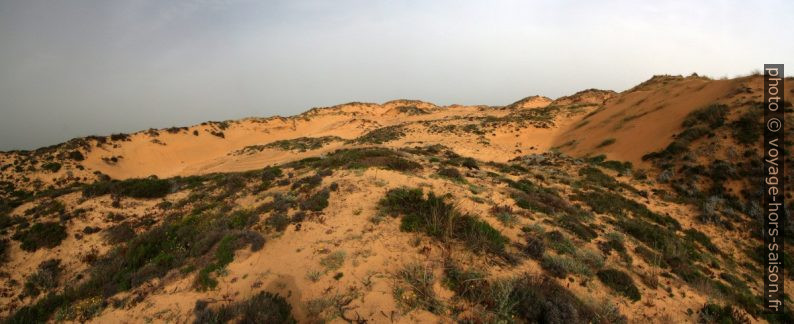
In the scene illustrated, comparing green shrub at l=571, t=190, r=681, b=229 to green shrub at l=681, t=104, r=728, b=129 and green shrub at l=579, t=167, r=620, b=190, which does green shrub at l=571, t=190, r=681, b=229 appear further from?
green shrub at l=681, t=104, r=728, b=129

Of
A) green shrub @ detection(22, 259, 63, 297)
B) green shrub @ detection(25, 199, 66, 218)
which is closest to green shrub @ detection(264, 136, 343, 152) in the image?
green shrub @ detection(25, 199, 66, 218)

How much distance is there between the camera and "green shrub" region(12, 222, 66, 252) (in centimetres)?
1168

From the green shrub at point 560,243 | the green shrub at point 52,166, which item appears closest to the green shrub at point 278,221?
the green shrub at point 560,243

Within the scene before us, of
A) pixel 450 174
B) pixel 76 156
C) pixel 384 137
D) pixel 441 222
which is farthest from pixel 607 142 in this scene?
pixel 76 156

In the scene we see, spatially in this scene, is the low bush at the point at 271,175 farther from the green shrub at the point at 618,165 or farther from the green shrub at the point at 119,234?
the green shrub at the point at 618,165

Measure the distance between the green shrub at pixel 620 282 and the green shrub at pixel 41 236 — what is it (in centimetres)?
1730

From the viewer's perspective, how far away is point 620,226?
1183 cm

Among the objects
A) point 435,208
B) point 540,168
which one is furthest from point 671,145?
point 435,208

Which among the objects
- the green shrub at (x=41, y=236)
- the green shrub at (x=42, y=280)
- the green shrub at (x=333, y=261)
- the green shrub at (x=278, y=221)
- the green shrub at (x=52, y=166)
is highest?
the green shrub at (x=52, y=166)

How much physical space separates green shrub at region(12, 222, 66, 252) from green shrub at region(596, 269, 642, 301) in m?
17.3

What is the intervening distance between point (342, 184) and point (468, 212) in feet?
15.8

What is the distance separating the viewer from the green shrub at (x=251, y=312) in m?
6.21

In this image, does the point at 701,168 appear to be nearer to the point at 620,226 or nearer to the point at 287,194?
the point at 620,226

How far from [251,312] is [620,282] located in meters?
8.14
